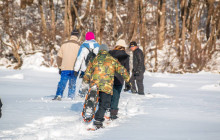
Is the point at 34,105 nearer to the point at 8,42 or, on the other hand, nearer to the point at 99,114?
the point at 99,114

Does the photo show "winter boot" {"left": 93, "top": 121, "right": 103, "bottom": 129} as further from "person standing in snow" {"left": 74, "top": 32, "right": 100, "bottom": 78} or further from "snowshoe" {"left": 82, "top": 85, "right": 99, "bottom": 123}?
"person standing in snow" {"left": 74, "top": 32, "right": 100, "bottom": 78}

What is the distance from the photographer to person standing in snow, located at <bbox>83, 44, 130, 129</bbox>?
404cm

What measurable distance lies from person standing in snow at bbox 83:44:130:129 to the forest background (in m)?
15.8

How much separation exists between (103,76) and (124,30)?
1885 centimetres

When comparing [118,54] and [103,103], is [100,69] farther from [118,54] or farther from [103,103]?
[118,54]

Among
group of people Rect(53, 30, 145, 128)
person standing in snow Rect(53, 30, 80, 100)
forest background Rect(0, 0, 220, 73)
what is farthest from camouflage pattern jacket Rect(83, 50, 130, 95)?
forest background Rect(0, 0, 220, 73)

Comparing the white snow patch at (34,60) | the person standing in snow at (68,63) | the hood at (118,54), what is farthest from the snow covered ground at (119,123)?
the white snow patch at (34,60)

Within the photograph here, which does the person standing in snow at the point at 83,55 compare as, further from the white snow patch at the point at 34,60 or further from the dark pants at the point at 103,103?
the white snow patch at the point at 34,60

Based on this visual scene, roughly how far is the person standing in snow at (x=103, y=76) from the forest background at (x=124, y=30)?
1578 cm

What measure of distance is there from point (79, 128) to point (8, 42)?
22148 millimetres

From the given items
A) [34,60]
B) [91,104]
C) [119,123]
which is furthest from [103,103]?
[34,60]

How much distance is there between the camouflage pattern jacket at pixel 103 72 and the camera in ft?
13.3

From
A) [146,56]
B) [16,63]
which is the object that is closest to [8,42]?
[16,63]

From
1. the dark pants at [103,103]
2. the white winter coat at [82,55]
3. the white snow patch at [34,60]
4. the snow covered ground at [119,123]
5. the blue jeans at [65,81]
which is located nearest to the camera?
the snow covered ground at [119,123]
